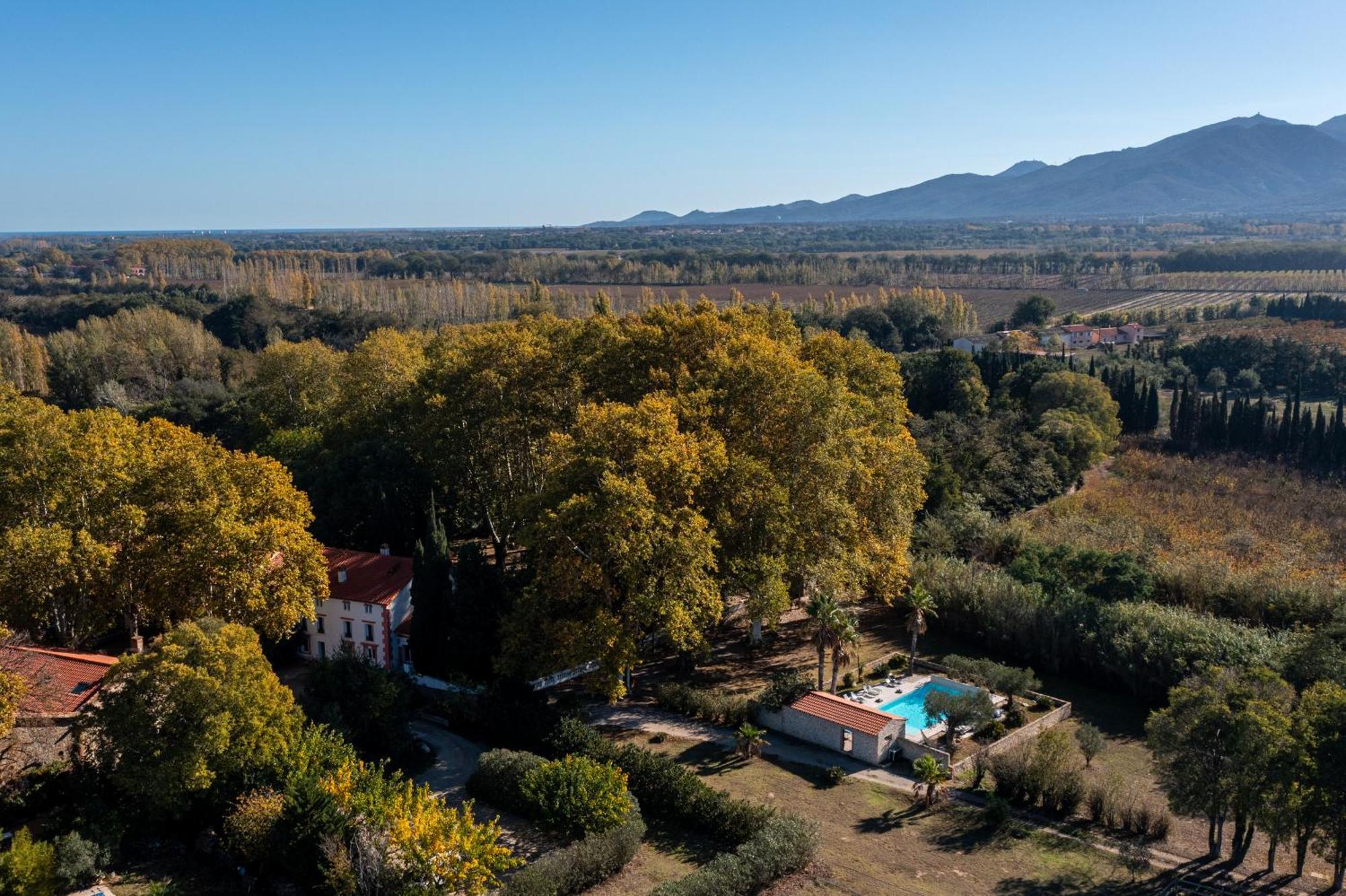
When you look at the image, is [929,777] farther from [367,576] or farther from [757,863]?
[367,576]

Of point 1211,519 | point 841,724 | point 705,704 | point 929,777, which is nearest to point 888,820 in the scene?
point 929,777

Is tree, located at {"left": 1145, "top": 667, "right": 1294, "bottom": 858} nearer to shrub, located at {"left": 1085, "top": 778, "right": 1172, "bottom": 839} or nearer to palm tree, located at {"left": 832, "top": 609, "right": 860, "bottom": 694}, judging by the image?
shrub, located at {"left": 1085, "top": 778, "right": 1172, "bottom": 839}

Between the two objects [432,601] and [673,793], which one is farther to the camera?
[432,601]

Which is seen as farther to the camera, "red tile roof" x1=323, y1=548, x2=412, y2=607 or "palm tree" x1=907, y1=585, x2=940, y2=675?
"red tile roof" x1=323, y1=548, x2=412, y2=607

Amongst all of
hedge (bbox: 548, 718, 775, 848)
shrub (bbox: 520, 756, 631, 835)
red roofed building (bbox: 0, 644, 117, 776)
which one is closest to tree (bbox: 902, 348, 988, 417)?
hedge (bbox: 548, 718, 775, 848)

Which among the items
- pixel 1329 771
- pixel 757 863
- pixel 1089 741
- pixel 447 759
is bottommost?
pixel 447 759

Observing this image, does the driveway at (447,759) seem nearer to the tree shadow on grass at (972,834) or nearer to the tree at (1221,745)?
the tree shadow on grass at (972,834)

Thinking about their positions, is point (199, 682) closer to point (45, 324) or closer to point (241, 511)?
point (241, 511)
